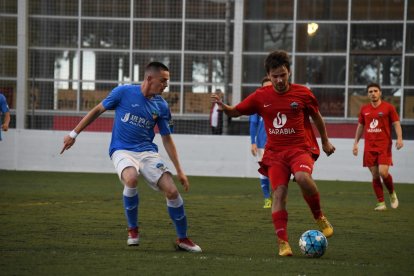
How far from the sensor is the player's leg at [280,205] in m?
9.03

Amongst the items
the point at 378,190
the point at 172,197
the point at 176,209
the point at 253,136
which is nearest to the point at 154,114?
the point at 172,197

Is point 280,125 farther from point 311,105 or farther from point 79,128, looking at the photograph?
point 79,128

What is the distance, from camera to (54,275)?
755cm

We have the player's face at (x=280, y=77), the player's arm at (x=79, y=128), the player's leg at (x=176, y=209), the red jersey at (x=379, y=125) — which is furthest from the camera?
the red jersey at (x=379, y=125)

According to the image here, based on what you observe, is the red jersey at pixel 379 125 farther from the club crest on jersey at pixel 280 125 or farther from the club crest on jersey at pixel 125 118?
the club crest on jersey at pixel 125 118

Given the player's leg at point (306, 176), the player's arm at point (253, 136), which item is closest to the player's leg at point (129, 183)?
the player's leg at point (306, 176)

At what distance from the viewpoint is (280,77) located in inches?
363

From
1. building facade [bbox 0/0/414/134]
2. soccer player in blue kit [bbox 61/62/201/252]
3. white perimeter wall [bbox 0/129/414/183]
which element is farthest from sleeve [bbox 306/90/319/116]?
building facade [bbox 0/0/414/134]

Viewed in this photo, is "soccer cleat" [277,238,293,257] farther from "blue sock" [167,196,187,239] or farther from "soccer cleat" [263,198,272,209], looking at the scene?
"soccer cleat" [263,198,272,209]

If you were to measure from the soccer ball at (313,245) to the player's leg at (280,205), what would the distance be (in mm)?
152

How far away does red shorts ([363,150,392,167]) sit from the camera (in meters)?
15.8

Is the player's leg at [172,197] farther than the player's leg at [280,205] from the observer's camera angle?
Yes

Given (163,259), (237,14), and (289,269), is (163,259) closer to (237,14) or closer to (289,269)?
(289,269)

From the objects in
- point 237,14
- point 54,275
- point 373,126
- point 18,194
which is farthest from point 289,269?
point 237,14
